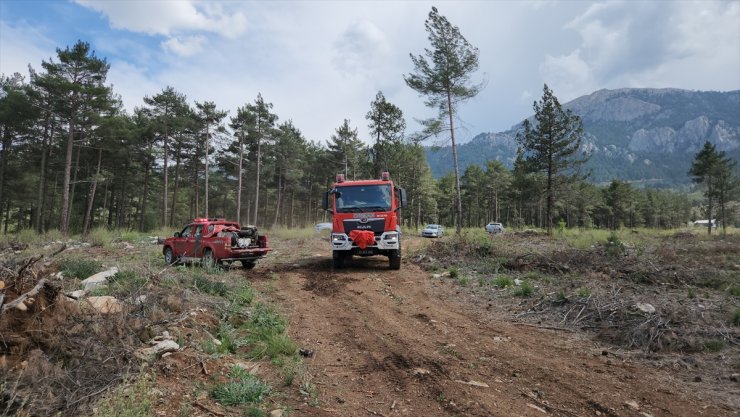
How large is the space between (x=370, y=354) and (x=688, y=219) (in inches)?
5043

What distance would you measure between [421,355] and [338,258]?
7439mm

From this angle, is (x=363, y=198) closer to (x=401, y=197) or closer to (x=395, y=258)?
(x=401, y=197)

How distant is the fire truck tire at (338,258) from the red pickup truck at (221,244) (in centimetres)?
234

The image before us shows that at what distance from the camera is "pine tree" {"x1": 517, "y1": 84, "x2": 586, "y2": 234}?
93.2ft

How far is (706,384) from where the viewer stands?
14.0 feet

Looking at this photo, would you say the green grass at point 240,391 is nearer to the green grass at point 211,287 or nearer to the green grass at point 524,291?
the green grass at point 211,287

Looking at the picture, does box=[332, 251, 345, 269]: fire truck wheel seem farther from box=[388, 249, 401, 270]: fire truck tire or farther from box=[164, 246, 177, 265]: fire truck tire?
box=[164, 246, 177, 265]: fire truck tire

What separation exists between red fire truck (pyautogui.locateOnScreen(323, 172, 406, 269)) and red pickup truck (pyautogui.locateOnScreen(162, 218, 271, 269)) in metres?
2.73

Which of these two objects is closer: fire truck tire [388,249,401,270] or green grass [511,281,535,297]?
green grass [511,281,535,297]

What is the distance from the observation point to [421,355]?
200 inches

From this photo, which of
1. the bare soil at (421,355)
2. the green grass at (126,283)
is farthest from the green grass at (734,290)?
the green grass at (126,283)

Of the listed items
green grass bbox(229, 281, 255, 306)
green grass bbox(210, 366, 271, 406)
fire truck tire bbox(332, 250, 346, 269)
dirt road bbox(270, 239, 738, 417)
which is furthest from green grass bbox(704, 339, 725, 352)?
fire truck tire bbox(332, 250, 346, 269)

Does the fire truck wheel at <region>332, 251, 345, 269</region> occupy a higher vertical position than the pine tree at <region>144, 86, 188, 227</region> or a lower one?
lower

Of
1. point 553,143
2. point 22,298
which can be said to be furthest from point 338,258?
point 553,143
